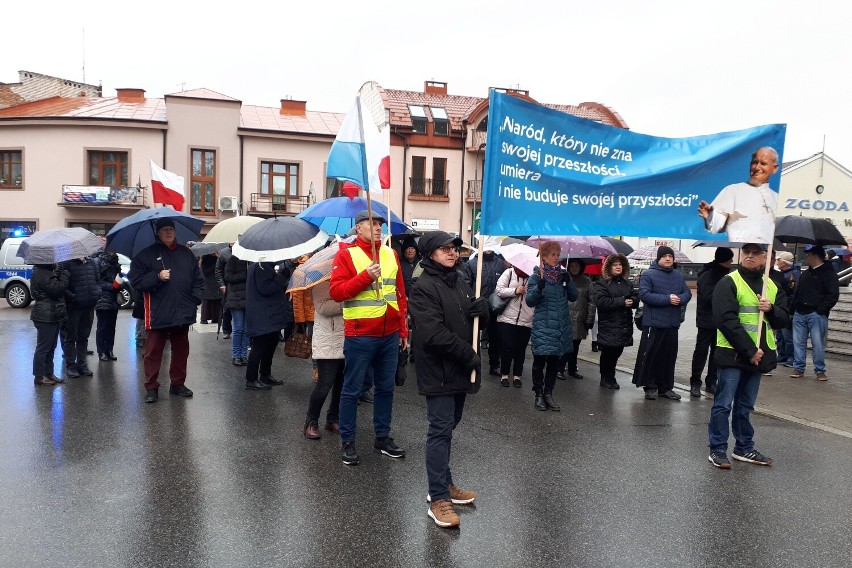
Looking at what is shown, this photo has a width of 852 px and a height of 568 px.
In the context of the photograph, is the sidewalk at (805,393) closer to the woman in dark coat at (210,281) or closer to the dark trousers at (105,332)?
the woman in dark coat at (210,281)

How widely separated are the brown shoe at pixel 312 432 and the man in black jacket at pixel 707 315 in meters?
4.80

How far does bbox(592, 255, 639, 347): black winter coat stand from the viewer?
893 cm

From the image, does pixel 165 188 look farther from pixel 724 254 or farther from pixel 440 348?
pixel 724 254

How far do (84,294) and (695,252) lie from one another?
132 feet

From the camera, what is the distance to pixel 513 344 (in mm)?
9352

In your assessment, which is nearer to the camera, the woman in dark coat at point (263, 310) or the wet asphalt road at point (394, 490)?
the wet asphalt road at point (394, 490)

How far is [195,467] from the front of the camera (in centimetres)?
548

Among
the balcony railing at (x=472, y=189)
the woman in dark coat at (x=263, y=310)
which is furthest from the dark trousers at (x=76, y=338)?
the balcony railing at (x=472, y=189)

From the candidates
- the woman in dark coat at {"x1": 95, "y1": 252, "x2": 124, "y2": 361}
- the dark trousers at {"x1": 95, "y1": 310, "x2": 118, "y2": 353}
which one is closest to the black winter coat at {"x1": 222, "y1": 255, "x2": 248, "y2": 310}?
the woman in dark coat at {"x1": 95, "y1": 252, "x2": 124, "y2": 361}

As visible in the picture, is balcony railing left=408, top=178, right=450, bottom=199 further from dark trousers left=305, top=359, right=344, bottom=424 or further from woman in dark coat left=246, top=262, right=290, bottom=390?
dark trousers left=305, top=359, right=344, bottom=424

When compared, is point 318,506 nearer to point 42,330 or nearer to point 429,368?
point 429,368

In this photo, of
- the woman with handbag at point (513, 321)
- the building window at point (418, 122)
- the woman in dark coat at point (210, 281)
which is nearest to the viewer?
the woman with handbag at point (513, 321)

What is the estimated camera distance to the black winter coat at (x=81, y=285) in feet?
28.9

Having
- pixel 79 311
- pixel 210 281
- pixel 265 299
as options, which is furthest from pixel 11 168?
pixel 265 299
